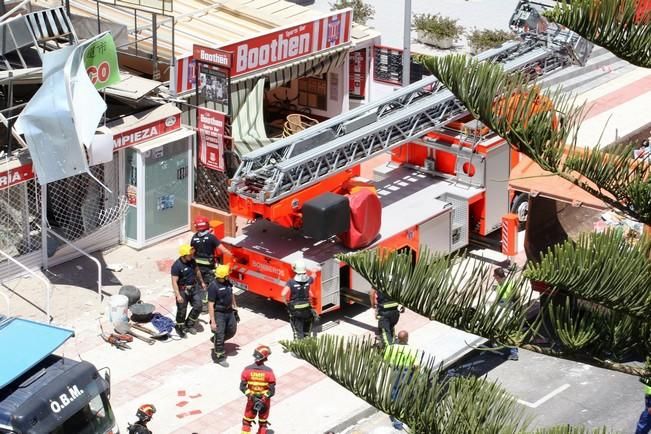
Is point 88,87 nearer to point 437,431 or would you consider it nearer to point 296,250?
point 296,250

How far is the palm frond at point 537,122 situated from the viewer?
848 centimetres

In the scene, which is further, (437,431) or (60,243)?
(60,243)

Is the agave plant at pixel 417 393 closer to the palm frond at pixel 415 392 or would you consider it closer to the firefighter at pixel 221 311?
the palm frond at pixel 415 392

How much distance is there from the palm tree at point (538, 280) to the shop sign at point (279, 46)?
13.0 meters

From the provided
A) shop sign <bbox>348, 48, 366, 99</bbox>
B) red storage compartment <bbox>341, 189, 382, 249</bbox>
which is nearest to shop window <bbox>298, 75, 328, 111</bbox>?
shop sign <bbox>348, 48, 366, 99</bbox>

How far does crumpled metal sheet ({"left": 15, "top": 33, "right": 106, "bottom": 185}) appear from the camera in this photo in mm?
19344

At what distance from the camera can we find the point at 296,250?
19203 mm

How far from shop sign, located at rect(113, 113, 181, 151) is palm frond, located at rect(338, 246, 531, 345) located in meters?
12.6

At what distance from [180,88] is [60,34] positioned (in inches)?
86.8

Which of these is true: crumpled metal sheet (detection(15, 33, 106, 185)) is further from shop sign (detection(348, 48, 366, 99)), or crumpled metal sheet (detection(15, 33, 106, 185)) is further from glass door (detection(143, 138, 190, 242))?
shop sign (detection(348, 48, 366, 99))

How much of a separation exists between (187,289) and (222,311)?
91cm

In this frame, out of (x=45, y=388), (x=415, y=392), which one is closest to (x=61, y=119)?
(x=45, y=388)

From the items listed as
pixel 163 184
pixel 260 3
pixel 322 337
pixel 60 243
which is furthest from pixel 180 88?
pixel 322 337

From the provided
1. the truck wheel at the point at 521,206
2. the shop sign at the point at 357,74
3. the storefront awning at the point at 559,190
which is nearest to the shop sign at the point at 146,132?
the storefront awning at the point at 559,190
